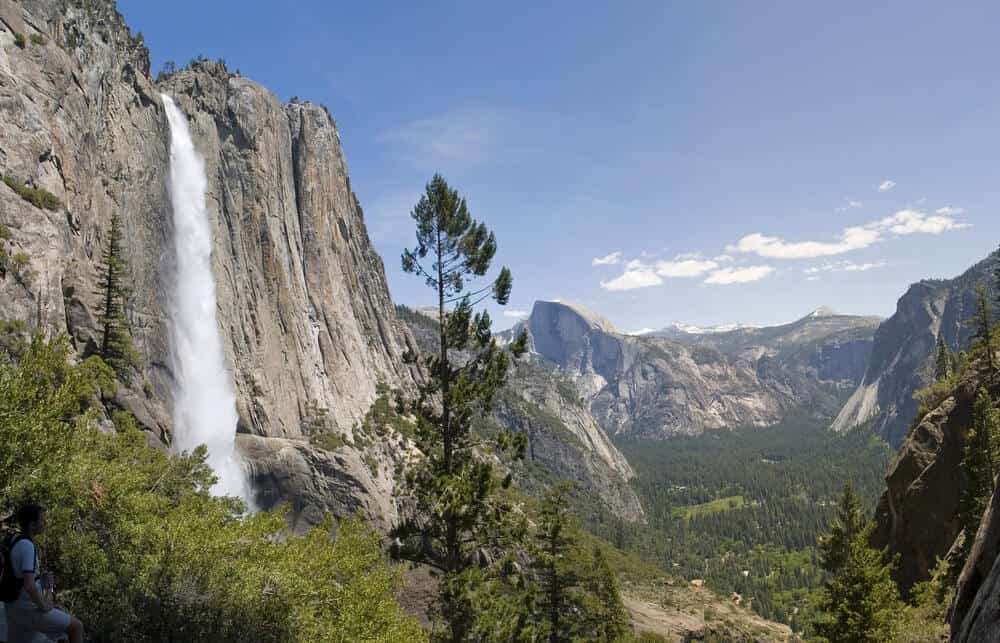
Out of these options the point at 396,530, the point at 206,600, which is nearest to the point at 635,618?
the point at 396,530

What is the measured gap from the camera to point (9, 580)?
280 inches

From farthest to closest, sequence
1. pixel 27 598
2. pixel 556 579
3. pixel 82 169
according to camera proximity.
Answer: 1. pixel 82 169
2. pixel 556 579
3. pixel 27 598

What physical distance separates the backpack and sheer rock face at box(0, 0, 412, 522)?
112 ft

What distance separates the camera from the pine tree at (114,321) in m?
40.2

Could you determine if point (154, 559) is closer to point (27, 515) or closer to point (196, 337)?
point (27, 515)

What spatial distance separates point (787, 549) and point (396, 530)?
204935 mm

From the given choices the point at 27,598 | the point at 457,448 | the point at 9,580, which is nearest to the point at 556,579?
the point at 457,448

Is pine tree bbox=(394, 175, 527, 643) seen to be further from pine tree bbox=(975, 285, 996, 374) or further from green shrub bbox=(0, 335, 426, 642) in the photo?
pine tree bbox=(975, 285, 996, 374)

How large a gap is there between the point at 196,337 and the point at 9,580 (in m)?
58.9

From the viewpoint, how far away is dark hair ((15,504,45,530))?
716cm

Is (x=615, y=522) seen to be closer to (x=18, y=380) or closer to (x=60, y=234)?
(x=60, y=234)

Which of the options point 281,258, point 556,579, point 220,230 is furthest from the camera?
point 281,258

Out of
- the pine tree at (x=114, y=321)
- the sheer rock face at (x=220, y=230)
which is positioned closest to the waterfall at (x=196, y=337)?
the sheer rock face at (x=220, y=230)

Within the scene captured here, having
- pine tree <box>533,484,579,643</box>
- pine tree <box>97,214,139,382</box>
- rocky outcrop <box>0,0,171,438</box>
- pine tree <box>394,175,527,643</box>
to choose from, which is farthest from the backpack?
pine tree <box>97,214,139,382</box>
